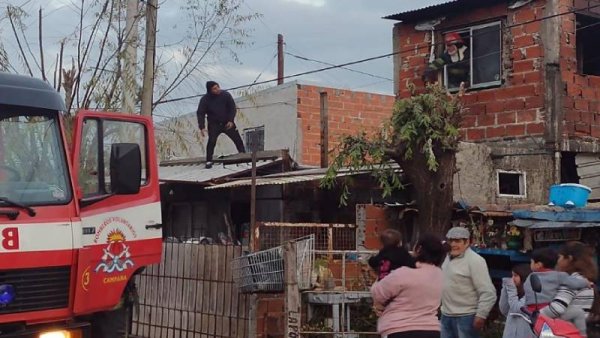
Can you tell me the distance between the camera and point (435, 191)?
1119 centimetres

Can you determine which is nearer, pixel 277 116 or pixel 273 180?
pixel 273 180

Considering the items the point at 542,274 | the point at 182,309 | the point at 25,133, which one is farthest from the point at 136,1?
the point at 542,274

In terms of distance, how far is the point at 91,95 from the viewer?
1357 cm

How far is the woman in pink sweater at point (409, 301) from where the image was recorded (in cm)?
649

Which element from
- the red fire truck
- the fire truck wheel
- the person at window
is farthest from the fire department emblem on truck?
the person at window

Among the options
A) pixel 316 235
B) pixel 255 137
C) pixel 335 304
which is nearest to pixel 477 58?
pixel 316 235

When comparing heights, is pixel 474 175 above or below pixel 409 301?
above

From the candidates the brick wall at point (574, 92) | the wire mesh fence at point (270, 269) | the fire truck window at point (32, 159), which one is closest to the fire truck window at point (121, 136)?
the fire truck window at point (32, 159)

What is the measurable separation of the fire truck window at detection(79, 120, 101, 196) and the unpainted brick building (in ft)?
24.9

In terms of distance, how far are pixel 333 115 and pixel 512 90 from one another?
8.31 meters

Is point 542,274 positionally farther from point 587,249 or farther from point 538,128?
point 538,128

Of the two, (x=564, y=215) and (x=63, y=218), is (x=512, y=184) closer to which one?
(x=564, y=215)

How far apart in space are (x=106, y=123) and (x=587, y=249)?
3.96 meters

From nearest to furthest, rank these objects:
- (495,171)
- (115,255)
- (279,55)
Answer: (115,255) < (495,171) < (279,55)
